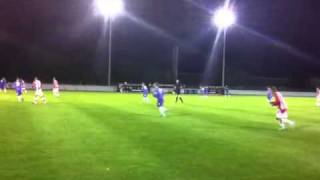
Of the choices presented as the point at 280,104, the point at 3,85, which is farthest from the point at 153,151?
the point at 3,85

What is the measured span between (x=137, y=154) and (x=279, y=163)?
14.0 feet

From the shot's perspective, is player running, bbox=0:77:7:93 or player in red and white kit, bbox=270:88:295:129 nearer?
player in red and white kit, bbox=270:88:295:129

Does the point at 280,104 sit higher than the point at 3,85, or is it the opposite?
the point at 3,85

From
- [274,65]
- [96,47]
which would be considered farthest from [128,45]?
[274,65]

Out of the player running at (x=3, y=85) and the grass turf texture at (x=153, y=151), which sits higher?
the player running at (x=3, y=85)

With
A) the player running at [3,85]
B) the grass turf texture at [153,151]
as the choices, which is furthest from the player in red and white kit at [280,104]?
the player running at [3,85]

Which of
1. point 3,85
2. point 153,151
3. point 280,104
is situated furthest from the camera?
point 3,85

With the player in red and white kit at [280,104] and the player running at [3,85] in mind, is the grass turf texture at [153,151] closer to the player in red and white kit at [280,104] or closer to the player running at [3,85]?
the player in red and white kit at [280,104]

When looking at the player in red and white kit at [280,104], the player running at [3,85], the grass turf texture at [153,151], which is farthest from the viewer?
the player running at [3,85]

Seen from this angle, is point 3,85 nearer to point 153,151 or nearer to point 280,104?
point 280,104

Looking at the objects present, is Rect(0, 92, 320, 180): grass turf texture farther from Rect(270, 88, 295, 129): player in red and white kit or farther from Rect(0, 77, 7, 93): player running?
Rect(0, 77, 7, 93): player running

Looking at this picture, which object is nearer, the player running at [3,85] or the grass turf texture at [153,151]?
the grass turf texture at [153,151]

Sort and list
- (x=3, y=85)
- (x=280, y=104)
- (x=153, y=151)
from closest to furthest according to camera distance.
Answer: (x=153, y=151) → (x=280, y=104) → (x=3, y=85)

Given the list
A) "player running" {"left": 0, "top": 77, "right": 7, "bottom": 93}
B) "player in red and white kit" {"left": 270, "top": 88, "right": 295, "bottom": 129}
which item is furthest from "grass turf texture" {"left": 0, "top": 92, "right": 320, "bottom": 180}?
"player running" {"left": 0, "top": 77, "right": 7, "bottom": 93}
